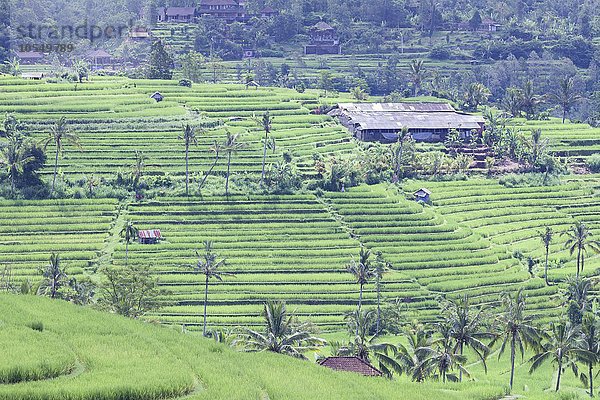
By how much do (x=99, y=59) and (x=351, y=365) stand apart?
99.9 m

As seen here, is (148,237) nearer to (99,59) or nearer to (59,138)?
(59,138)

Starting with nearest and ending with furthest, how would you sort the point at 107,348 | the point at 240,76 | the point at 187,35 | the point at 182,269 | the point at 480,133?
the point at 107,348, the point at 182,269, the point at 480,133, the point at 240,76, the point at 187,35

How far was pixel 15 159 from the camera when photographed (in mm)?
88438

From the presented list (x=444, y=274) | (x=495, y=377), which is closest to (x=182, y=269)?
(x=444, y=274)

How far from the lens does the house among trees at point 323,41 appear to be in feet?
495

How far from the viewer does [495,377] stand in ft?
222

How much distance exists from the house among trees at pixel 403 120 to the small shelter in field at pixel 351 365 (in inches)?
2061

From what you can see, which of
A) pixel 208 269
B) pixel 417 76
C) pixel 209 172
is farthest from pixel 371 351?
pixel 417 76

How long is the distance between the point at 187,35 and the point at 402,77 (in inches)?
1022

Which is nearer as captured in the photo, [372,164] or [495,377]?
[495,377]

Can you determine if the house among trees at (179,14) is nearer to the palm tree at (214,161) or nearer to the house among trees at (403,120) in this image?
the house among trees at (403,120)

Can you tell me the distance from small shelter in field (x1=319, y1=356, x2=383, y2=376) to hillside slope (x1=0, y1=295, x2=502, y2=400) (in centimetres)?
652

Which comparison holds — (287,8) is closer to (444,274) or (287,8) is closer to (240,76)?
(240,76)

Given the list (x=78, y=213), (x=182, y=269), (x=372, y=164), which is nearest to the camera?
(x=182, y=269)
